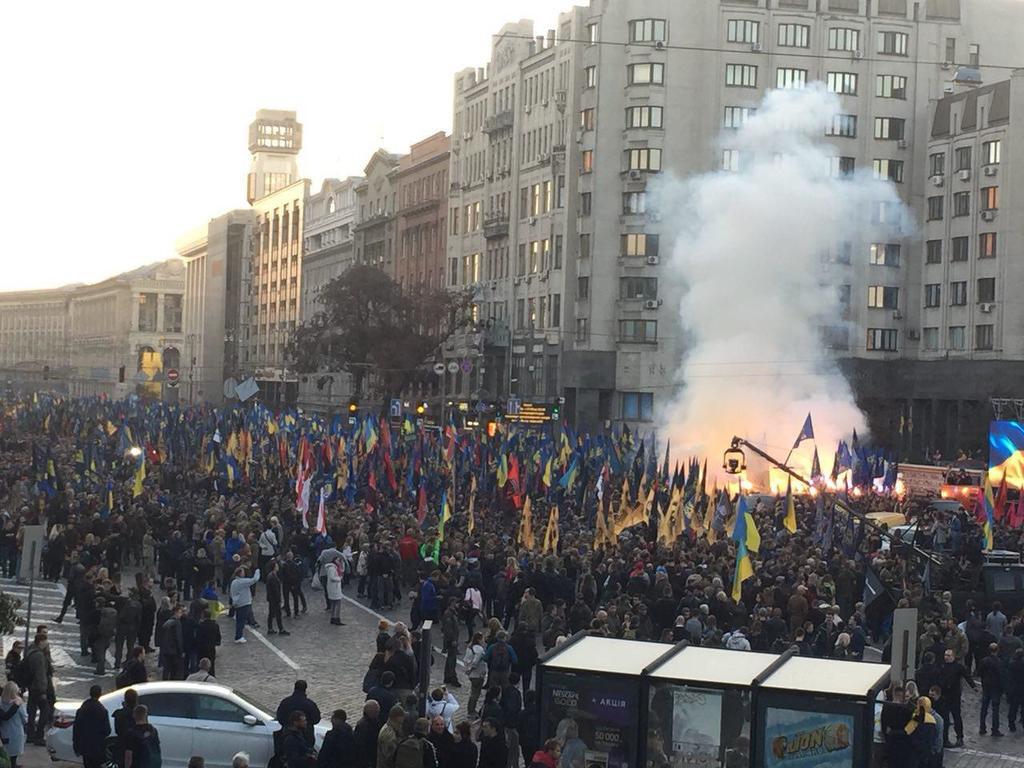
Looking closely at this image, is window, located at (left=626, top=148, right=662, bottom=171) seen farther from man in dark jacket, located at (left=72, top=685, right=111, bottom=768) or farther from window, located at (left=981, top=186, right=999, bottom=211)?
man in dark jacket, located at (left=72, top=685, right=111, bottom=768)

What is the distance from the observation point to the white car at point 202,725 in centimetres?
1777

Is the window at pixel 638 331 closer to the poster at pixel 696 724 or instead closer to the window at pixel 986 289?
the window at pixel 986 289

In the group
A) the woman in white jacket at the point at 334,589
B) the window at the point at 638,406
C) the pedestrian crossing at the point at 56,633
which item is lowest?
the pedestrian crossing at the point at 56,633

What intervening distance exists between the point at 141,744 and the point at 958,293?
68491mm

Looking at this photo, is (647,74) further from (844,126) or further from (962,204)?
(962,204)

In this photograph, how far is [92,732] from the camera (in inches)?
650

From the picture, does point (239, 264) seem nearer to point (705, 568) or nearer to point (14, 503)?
point (14, 503)

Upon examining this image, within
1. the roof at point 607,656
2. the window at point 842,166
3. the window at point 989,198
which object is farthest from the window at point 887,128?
the roof at point 607,656

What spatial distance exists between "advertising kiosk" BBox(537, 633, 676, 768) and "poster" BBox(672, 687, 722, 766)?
348mm

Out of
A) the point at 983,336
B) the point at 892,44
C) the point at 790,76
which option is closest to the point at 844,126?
the point at 790,76

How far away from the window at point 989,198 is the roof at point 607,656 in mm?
63741

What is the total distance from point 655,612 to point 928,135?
62.5 meters

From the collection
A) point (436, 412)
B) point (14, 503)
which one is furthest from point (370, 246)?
point (14, 503)

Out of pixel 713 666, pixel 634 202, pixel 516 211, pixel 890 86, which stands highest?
pixel 890 86
